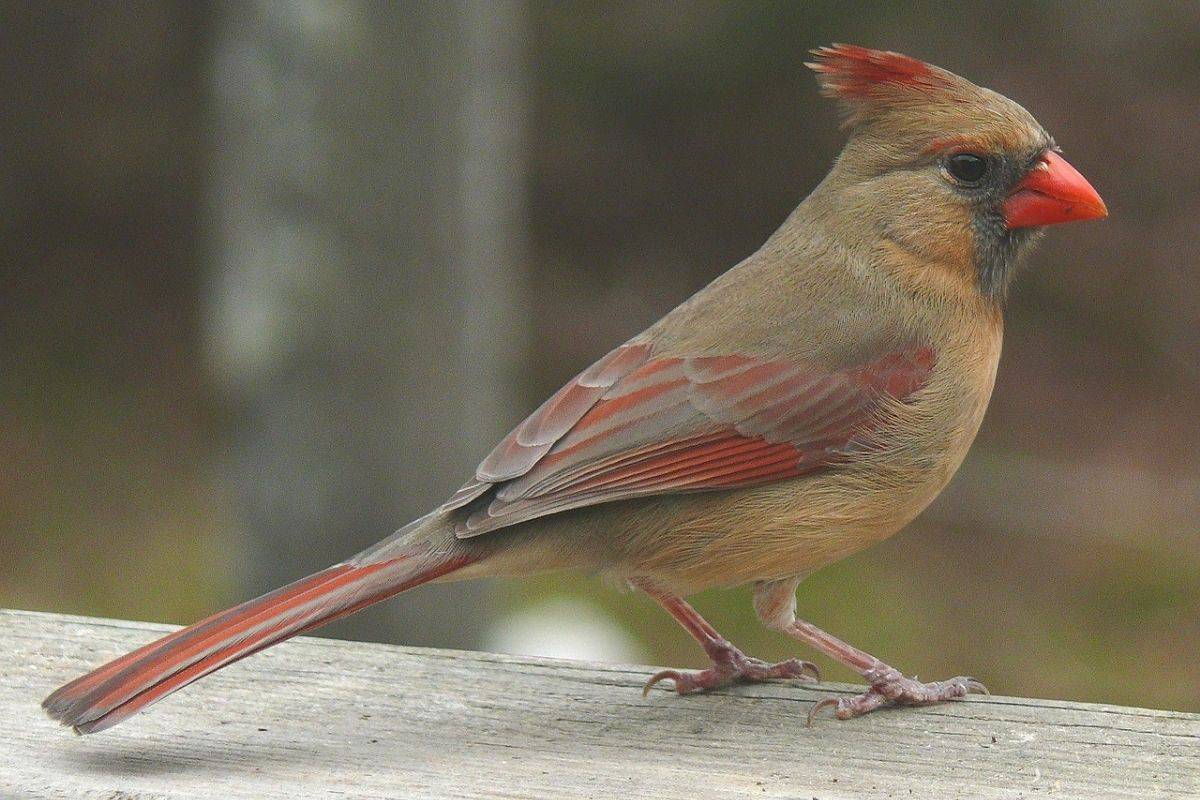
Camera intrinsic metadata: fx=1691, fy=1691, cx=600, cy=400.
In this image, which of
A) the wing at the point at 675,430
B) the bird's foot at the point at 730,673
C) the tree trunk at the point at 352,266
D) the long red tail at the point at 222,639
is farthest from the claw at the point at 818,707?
the tree trunk at the point at 352,266

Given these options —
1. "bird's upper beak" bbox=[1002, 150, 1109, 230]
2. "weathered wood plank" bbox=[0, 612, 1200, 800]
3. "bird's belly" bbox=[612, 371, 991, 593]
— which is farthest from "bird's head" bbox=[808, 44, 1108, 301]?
"weathered wood plank" bbox=[0, 612, 1200, 800]

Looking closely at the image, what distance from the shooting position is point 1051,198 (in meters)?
3.42

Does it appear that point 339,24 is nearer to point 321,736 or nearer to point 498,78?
point 498,78

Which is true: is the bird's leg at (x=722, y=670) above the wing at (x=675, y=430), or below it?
below

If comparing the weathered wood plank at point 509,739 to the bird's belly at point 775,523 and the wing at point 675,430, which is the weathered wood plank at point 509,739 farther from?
the wing at point 675,430

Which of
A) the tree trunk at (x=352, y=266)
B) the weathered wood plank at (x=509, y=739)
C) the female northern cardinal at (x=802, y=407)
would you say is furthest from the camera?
the tree trunk at (x=352, y=266)

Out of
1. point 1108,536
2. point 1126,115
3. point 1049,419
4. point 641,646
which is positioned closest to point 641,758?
point 641,646

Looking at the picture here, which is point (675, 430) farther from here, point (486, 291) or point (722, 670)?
point (486, 291)

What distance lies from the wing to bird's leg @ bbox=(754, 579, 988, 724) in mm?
293

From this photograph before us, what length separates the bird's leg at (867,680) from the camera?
2.93 meters

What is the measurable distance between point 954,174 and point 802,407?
623 millimetres

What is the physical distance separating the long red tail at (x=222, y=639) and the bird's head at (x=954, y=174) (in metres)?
1.22

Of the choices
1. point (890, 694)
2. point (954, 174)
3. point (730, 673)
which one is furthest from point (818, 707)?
point (954, 174)

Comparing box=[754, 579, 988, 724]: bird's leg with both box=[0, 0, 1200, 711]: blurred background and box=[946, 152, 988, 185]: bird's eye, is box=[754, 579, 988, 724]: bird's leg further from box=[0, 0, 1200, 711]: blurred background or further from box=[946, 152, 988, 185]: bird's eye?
box=[0, 0, 1200, 711]: blurred background
